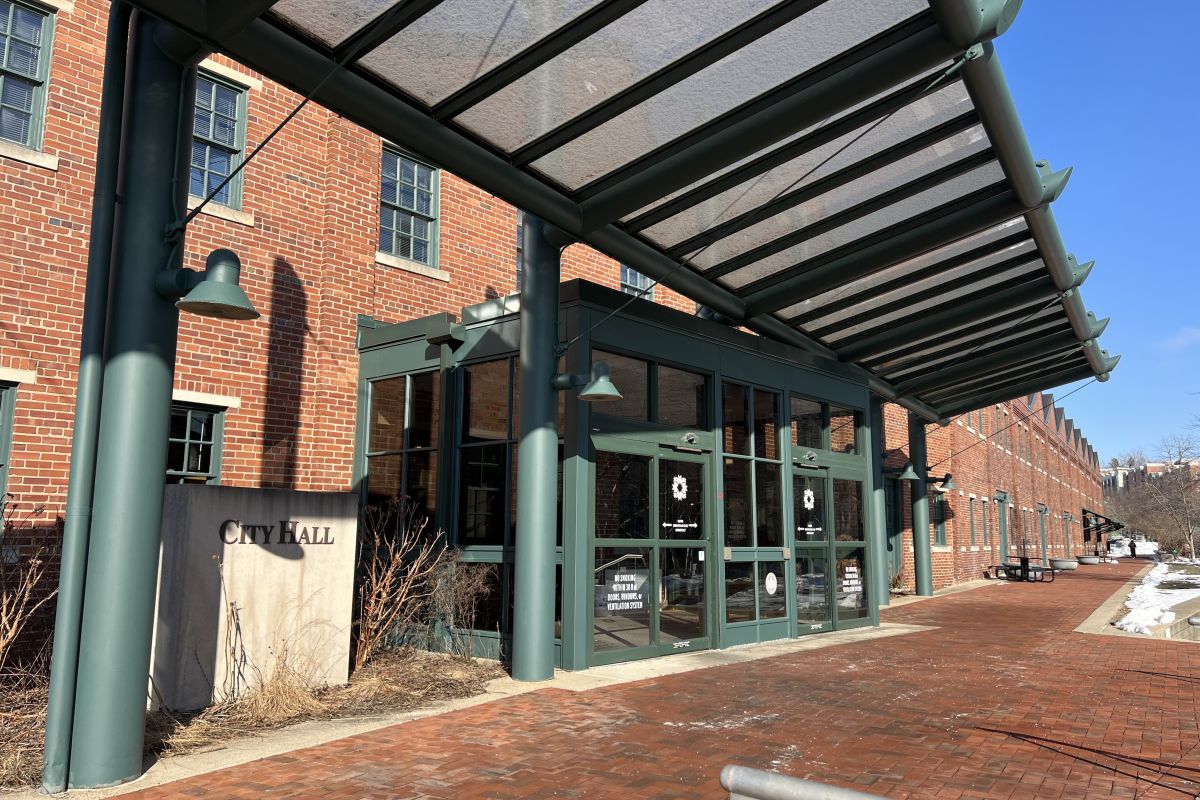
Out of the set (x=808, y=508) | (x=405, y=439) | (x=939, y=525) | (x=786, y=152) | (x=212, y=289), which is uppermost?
(x=786, y=152)

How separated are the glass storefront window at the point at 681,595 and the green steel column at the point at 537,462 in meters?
1.89

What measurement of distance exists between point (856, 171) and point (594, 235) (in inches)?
102

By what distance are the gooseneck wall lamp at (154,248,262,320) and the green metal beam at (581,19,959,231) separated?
3.74 meters

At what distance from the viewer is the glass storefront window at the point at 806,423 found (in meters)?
12.9

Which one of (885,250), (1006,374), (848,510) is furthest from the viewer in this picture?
(1006,374)

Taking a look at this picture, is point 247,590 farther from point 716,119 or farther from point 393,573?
point 716,119

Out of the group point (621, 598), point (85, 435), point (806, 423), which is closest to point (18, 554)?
point (85, 435)

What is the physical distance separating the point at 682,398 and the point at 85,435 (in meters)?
6.87

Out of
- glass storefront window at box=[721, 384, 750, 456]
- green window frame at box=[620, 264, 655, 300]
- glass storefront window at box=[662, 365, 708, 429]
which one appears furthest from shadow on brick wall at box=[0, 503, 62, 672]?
green window frame at box=[620, 264, 655, 300]

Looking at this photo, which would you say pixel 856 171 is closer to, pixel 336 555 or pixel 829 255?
pixel 829 255

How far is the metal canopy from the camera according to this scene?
6070 mm

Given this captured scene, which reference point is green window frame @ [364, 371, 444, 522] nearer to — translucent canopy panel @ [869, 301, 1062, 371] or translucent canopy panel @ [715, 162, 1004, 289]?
translucent canopy panel @ [715, 162, 1004, 289]

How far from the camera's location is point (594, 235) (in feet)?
28.9

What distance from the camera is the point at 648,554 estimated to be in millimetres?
9969
